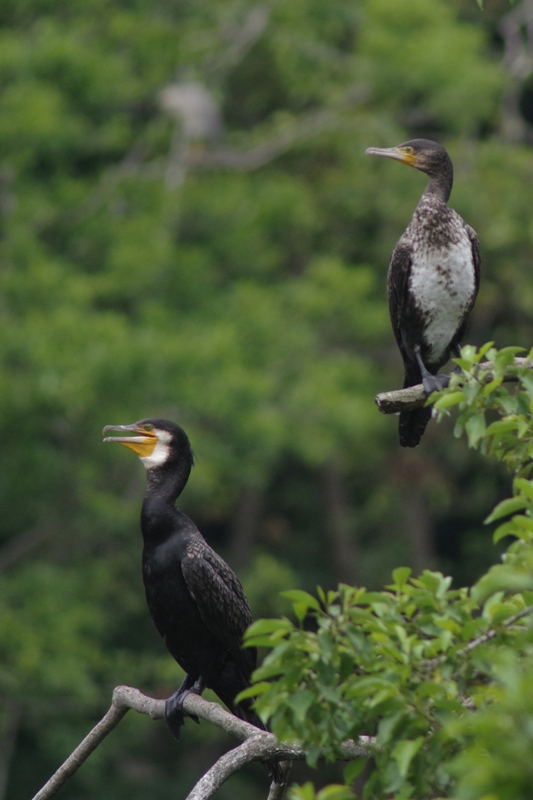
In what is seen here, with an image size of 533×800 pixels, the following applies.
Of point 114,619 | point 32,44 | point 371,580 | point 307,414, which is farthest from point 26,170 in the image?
point 371,580

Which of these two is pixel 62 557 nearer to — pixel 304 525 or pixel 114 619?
pixel 114 619

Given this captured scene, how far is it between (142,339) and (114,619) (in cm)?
479

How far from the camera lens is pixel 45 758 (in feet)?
51.8

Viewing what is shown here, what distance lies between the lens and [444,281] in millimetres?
5152

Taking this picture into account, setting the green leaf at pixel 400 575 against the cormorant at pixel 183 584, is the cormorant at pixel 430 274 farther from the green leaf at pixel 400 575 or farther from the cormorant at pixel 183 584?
the green leaf at pixel 400 575

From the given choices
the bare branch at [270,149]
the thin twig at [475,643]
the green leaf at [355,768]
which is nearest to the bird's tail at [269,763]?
the green leaf at [355,768]

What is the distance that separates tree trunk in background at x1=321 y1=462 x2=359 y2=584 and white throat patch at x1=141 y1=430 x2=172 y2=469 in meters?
13.7

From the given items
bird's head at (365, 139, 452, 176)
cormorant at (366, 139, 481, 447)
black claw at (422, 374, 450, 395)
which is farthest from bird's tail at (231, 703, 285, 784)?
bird's head at (365, 139, 452, 176)

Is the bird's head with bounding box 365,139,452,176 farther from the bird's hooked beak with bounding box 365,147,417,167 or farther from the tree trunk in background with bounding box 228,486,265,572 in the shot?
the tree trunk in background with bounding box 228,486,265,572

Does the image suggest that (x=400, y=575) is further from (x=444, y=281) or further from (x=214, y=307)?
(x=214, y=307)

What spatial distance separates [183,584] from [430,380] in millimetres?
1174

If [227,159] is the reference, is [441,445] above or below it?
below

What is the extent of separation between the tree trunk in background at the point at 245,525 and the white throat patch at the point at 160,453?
1391 cm

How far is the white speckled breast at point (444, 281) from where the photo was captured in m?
5.14
